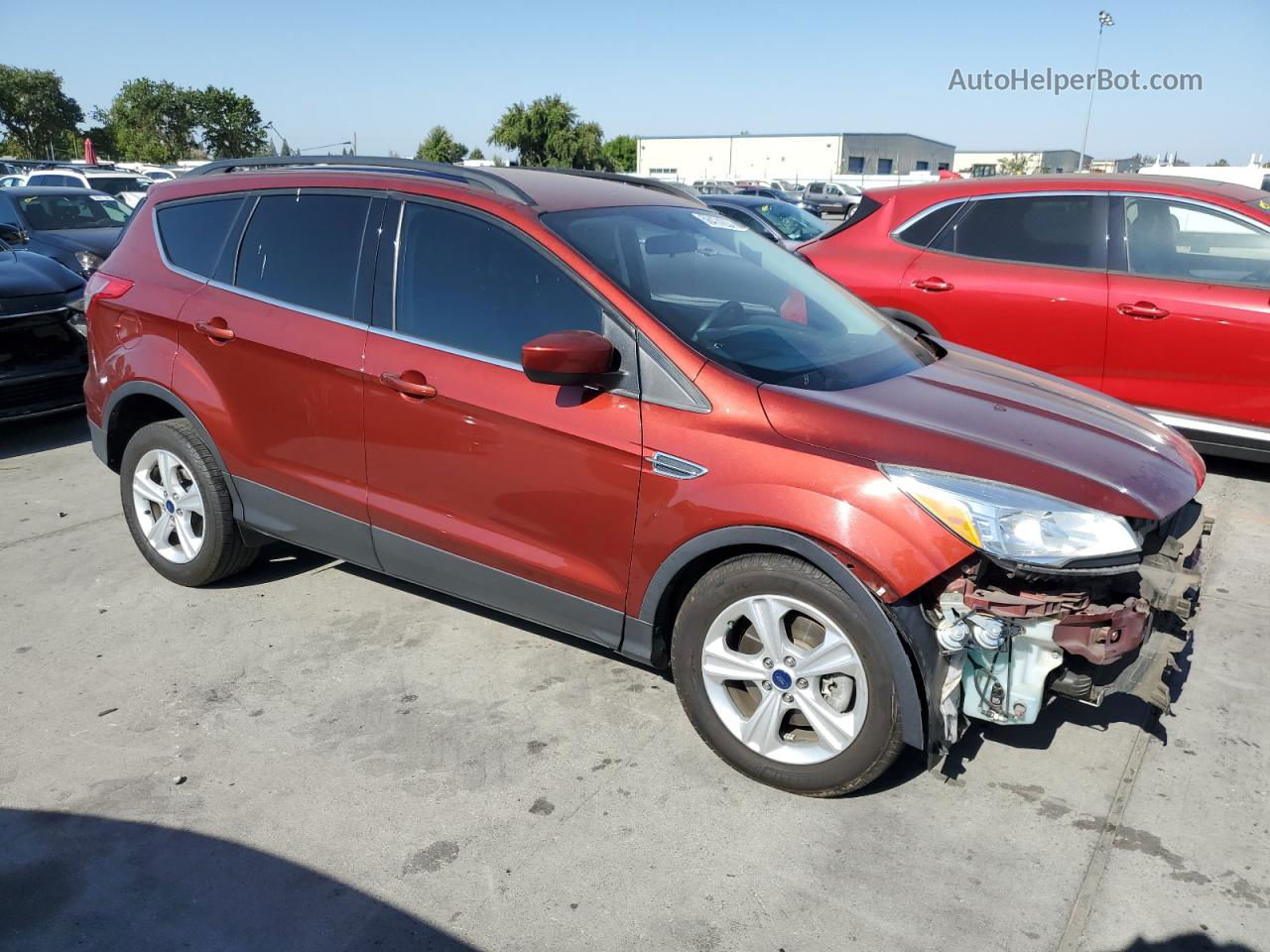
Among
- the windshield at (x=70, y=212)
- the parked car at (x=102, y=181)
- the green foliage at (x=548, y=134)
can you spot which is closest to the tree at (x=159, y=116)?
the green foliage at (x=548, y=134)

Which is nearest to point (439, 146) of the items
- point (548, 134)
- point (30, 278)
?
point (548, 134)

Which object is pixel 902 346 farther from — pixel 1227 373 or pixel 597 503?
pixel 1227 373

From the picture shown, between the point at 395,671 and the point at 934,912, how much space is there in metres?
2.12

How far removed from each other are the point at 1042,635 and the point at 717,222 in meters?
2.20

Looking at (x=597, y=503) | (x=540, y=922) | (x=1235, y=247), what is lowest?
(x=540, y=922)

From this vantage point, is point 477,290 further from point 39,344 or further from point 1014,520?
point 39,344

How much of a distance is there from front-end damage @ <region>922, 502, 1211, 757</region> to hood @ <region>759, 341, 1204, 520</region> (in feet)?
0.65

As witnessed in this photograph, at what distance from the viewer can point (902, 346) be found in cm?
389

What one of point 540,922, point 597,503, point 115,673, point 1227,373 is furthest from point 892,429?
point 1227,373

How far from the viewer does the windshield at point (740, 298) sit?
323 centimetres

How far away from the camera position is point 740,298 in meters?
3.60

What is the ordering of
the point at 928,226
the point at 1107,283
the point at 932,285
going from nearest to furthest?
the point at 1107,283 < the point at 932,285 < the point at 928,226

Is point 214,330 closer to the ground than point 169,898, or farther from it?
farther from it

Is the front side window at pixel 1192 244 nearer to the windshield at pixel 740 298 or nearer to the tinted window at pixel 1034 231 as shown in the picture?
the tinted window at pixel 1034 231
